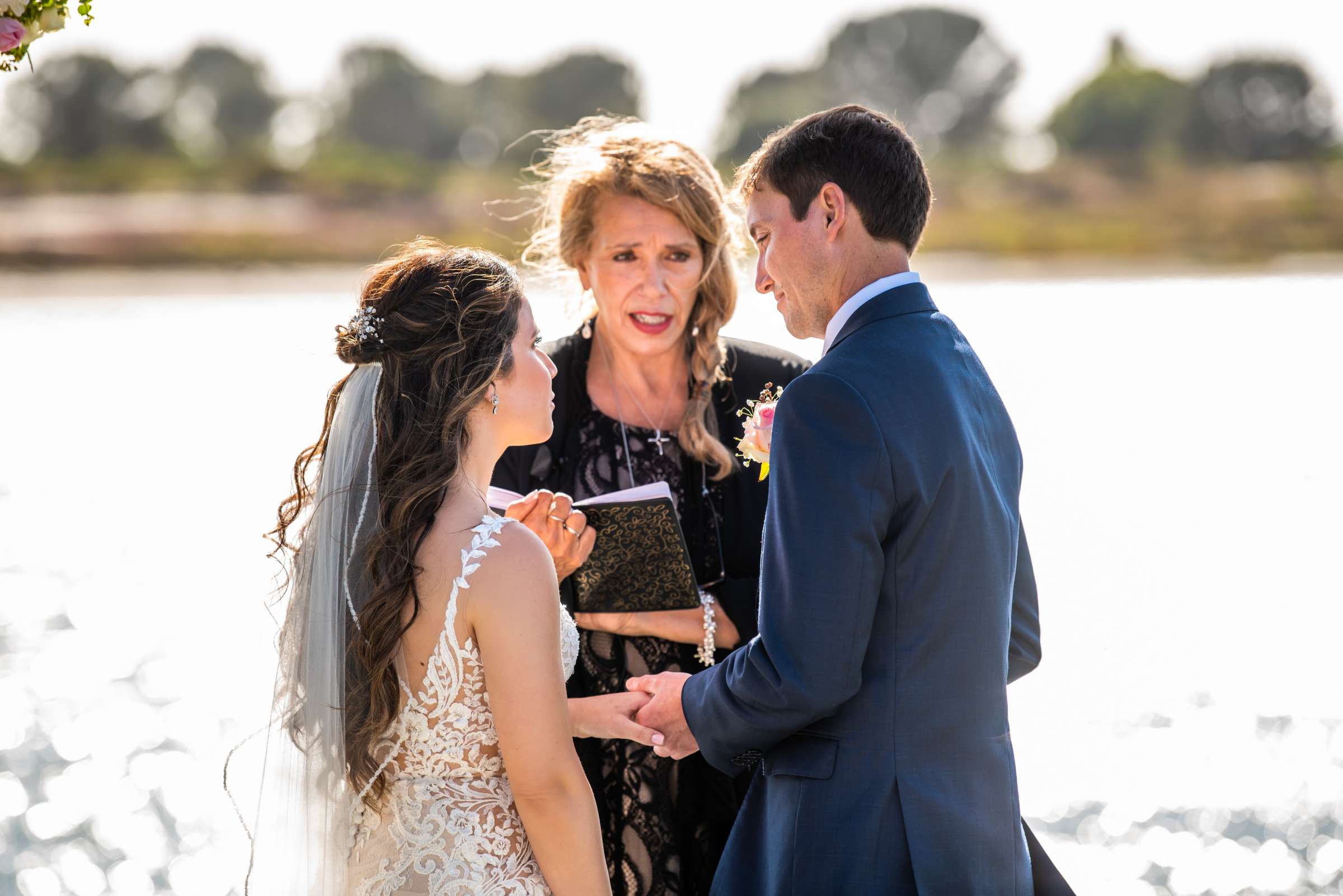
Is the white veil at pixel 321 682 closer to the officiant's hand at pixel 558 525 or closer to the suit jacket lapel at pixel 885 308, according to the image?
the officiant's hand at pixel 558 525

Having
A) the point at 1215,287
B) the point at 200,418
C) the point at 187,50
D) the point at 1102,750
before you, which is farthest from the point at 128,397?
the point at 1215,287

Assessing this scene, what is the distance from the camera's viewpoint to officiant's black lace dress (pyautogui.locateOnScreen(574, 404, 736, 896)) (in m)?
3.68

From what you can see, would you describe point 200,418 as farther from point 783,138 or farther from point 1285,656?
point 783,138

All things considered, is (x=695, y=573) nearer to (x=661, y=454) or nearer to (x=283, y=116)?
(x=661, y=454)

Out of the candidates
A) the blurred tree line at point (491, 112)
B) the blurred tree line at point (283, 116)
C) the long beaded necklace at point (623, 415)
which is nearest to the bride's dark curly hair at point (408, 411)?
the long beaded necklace at point (623, 415)

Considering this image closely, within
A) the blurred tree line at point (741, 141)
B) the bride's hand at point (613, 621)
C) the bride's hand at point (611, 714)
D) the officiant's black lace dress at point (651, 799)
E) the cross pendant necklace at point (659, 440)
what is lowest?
the officiant's black lace dress at point (651, 799)

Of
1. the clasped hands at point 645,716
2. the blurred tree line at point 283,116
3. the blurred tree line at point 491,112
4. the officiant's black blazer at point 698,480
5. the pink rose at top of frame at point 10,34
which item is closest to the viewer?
the pink rose at top of frame at point 10,34

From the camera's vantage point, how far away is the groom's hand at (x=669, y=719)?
118 inches

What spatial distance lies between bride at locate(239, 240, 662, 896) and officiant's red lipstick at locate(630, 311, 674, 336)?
1.11 m

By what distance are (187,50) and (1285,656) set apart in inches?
2005

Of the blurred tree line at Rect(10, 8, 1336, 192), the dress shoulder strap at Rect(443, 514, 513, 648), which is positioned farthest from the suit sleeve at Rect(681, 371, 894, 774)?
the blurred tree line at Rect(10, 8, 1336, 192)

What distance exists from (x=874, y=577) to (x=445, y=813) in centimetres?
106

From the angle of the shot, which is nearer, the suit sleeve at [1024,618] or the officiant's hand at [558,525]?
the suit sleeve at [1024,618]

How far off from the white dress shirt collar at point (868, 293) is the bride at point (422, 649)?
0.70 metres
